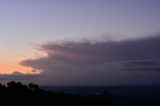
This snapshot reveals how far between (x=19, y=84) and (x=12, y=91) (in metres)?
6.22

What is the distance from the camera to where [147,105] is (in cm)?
15012

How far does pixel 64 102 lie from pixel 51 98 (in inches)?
128

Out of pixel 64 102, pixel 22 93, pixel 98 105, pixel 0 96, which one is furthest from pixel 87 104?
pixel 0 96

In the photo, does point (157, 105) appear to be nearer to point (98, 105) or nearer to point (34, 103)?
point (98, 105)

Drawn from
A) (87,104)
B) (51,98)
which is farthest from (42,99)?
(87,104)

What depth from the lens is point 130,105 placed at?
148250mm

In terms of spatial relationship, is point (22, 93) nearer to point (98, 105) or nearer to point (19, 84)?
point (19, 84)

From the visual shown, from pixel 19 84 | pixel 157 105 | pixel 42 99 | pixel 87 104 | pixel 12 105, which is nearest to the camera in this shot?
pixel 12 105

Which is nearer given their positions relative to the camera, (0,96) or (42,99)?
(0,96)

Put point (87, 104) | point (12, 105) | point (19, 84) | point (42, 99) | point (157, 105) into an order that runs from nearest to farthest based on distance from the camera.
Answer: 1. point (12, 105)
2. point (42, 99)
3. point (19, 84)
4. point (87, 104)
5. point (157, 105)

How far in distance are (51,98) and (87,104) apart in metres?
14.9

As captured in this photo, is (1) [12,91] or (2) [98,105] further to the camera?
(2) [98,105]

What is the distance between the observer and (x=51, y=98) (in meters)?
97.6

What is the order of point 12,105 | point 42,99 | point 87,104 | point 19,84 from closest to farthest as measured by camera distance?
point 12,105 < point 42,99 < point 19,84 < point 87,104
